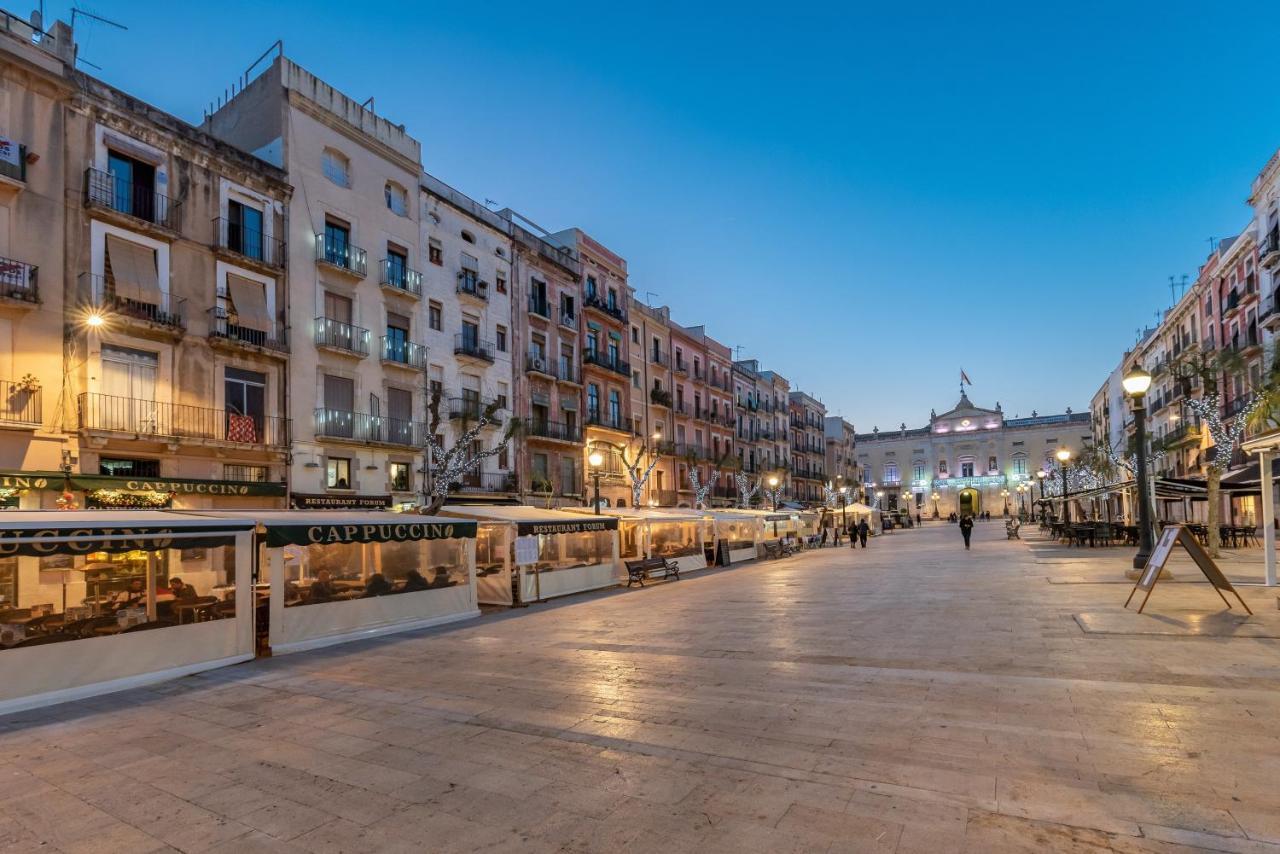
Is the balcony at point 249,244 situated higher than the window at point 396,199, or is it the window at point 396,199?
the window at point 396,199

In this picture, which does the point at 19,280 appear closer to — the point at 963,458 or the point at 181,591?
the point at 181,591

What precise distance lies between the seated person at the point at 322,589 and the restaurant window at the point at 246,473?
10.2 meters

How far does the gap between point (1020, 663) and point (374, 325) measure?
22968 millimetres

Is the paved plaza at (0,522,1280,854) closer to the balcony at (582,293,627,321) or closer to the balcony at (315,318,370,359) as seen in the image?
the balcony at (315,318,370,359)

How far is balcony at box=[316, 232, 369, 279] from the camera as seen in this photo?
2369 cm

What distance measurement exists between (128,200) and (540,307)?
17839 millimetres

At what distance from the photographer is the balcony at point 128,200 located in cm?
1766

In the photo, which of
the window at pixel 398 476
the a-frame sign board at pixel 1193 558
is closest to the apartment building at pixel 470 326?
the window at pixel 398 476

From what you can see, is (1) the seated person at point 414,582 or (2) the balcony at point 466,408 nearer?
(1) the seated person at point 414,582

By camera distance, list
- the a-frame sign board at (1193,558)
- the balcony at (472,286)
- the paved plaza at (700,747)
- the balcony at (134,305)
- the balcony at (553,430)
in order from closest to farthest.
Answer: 1. the paved plaza at (700,747)
2. the a-frame sign board at (1193,558)
3. the balcony at (134,305)
4. the balcony at (472,286)
5. the balcony at (553,430)

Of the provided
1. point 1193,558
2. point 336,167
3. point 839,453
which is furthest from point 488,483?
point 839,453

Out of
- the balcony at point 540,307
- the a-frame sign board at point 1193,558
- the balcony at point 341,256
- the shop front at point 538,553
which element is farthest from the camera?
the balcony at point 540,307

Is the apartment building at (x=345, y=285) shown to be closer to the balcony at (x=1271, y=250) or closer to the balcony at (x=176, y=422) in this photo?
the balcony at (x=176, y=422)

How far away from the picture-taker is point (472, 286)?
3044 centimetres
